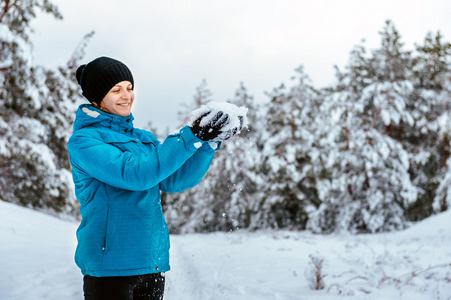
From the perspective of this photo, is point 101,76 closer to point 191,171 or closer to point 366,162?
point 191,171

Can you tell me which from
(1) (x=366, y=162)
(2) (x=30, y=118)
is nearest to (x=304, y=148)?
(1) (x=366, y=162)

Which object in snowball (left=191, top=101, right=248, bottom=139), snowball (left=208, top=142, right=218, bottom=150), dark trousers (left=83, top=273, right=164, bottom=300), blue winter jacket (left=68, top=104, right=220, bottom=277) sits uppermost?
snowball (left=191, top=101, right=248, bottom=139)

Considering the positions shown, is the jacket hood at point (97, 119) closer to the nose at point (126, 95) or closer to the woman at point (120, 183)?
the woman at point (120, 183)

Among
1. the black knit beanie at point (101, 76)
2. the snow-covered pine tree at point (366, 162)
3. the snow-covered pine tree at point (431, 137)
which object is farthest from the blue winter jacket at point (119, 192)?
the snow-covered pine tree at point (431, 137)

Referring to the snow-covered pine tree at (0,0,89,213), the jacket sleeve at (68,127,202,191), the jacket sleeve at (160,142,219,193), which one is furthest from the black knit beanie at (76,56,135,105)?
the snow-covered pine tree at (0,0,89,213)

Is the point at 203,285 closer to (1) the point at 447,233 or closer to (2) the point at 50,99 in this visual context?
(1) the point at 447,233

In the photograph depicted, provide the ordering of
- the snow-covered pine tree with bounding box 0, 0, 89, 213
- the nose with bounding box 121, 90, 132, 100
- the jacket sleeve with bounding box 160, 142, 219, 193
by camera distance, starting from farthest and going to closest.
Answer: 1. the snow-covered pine tree with bounding box 0, 0, 89, 213
2. the nose with bounding box 121, 90, 132, 100
3. the jacket sleeve with bounding box 160, 142, 219, 193

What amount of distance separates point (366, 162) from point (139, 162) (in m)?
14.8

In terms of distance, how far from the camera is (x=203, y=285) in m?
5.05

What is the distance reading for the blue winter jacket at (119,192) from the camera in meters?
1.68

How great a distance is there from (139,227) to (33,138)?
35.0 feet

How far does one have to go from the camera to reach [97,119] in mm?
1924

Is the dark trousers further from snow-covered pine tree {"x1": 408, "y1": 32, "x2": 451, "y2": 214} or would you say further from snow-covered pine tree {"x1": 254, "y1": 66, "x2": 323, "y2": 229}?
snow-covered pine tree {"x1": 408, "y1": 32, "x2": 451, "y2": 214}

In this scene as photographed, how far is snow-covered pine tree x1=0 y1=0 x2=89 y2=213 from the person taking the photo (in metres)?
10.3
